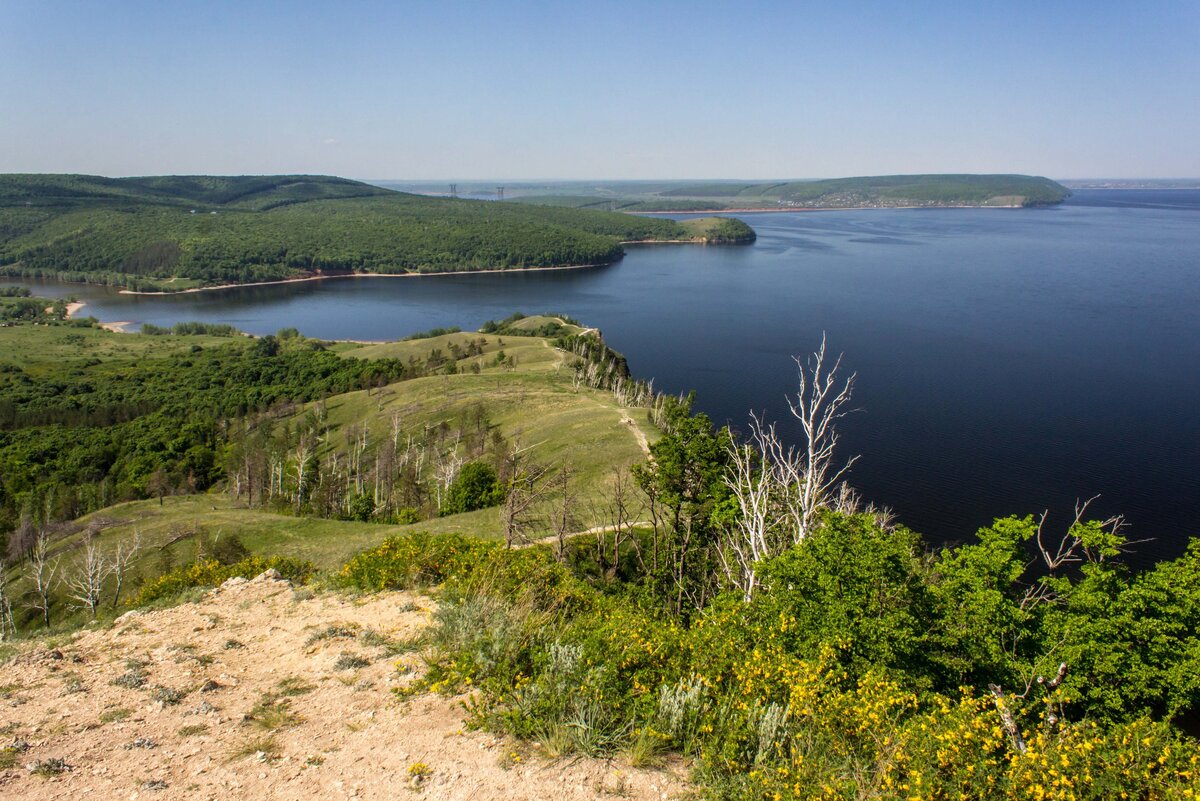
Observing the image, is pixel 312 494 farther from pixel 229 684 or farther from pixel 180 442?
pixel 229 684

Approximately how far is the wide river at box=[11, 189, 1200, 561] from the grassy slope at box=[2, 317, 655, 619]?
15.4 meters

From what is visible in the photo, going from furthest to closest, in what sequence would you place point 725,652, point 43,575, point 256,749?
1. point 43,575
2. point 725,652
3. point 256,749

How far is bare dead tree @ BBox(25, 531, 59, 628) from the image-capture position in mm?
32588

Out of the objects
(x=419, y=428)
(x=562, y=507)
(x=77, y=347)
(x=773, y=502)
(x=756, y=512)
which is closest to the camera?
(x=756, y=512)

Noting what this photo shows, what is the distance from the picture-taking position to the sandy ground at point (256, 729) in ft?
25.7

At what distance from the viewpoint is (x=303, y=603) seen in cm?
1431

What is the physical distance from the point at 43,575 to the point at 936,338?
9394 cm

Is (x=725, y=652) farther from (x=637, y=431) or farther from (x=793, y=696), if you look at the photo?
(x=637, y=431)

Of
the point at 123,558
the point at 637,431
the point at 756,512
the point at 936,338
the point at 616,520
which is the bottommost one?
the point at 123,558

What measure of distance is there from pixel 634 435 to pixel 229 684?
35941mm

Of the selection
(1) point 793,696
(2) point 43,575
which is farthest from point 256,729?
(2) point 43,575

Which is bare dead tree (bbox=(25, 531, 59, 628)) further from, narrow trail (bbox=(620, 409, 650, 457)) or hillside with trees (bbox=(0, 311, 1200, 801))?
narrow trail (bbox=(620, 409, 650, 457))

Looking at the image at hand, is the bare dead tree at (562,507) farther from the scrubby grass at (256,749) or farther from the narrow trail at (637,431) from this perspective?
the scrubby grass at (256,749)

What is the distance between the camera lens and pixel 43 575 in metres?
37.2
